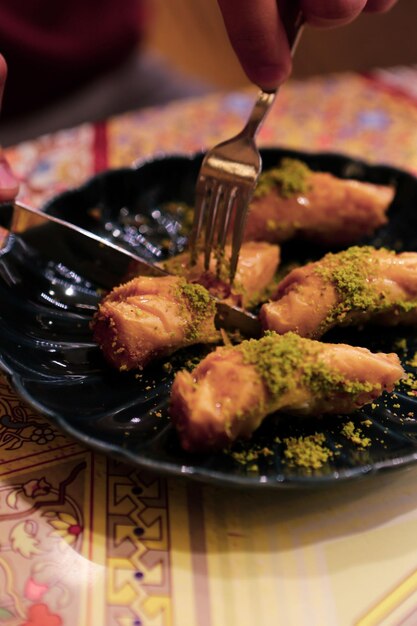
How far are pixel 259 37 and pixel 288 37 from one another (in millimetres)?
237

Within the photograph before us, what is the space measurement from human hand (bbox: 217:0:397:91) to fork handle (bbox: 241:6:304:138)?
7cm

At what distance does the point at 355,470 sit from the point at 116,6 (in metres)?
2.85

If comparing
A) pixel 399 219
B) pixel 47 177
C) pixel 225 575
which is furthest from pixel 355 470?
pixel 47 177

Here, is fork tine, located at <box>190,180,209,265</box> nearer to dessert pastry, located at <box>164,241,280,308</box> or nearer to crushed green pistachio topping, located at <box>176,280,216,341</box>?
dessert pastry, located at <box>164,241,280,308</box>

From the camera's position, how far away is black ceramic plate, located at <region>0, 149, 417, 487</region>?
4.15 feet

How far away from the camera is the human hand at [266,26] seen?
4.62ft

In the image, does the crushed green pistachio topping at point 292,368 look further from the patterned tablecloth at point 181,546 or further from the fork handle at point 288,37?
the fork handle at point 288,37

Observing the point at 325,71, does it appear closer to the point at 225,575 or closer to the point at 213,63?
the point at 213,63

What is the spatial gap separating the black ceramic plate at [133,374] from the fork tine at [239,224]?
25 cm

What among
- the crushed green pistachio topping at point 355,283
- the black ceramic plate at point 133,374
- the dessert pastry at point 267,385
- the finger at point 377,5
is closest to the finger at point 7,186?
the black ceramic plate at point 133,374

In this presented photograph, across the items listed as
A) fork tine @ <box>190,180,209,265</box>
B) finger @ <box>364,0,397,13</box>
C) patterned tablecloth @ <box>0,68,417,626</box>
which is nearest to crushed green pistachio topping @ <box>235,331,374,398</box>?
patterned tablecloth @ <box>0,68,417,626</box>

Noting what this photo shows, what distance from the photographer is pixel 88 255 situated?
1.76m

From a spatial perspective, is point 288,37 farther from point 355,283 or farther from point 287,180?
point 355,283

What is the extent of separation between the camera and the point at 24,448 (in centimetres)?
143
